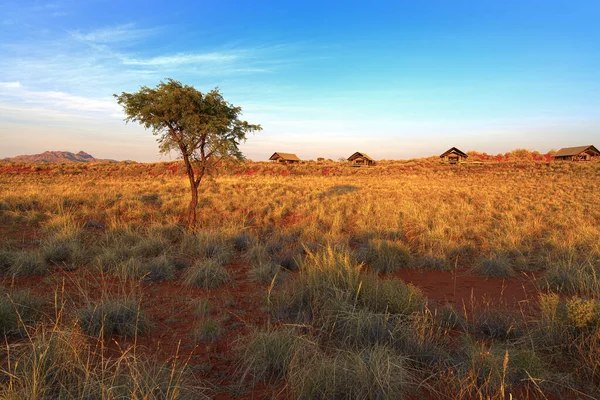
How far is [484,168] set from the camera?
A: 40.1 metres

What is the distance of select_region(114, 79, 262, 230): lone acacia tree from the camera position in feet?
30.9

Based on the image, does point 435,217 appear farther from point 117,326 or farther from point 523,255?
point 117,326

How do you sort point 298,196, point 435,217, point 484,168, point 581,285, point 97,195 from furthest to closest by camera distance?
point 484,168 < point 298,196 < point 97,195 < point 435,217 < point 581,285

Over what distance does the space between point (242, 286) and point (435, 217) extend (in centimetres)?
872

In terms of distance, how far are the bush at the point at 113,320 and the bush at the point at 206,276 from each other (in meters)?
1.56

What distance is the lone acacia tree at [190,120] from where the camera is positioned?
9.43m

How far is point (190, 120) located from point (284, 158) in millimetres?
51898

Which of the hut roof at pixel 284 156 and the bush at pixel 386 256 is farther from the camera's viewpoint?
the hut roof at pixel 284 156

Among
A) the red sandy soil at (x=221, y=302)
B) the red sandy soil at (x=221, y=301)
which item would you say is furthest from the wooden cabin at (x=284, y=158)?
the red sandy soil at (x=221, y=302)

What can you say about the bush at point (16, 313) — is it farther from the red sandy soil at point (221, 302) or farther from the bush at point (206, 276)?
the bush at point (206, 276)

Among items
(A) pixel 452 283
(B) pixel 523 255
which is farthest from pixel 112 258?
(B) pixel 523 255

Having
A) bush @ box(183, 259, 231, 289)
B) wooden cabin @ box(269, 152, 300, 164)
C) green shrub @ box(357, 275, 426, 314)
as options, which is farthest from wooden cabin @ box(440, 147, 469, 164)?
bush @ box(183, 259, 231, 289)

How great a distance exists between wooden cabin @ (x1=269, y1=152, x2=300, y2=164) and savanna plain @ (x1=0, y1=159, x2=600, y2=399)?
163 feet

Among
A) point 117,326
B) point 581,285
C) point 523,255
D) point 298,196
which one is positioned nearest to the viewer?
point 117,326
